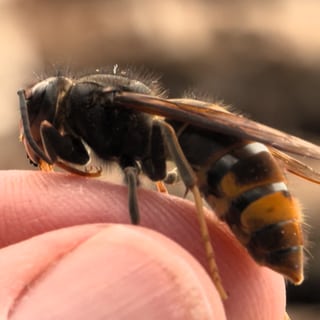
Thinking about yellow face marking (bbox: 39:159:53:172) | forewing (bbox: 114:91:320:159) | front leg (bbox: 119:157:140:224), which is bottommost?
yellow face marking (bbox: 39:159:53:172)

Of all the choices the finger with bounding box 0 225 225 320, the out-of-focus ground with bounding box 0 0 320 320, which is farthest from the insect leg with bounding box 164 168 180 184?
the out-of-focus ground with bounding box 0 0 320 320

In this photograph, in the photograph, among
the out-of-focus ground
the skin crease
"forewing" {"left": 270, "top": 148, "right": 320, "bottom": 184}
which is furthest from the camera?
the out-of-focus ground

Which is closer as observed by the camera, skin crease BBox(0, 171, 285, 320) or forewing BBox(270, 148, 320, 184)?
skin crease BBox(0, 171, 285, 320)

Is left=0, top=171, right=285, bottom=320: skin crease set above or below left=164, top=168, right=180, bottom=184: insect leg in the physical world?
above

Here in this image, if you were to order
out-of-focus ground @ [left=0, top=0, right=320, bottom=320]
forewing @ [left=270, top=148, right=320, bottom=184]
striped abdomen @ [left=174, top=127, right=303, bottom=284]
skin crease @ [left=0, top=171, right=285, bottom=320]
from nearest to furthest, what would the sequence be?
skin crease @ [left=0, top=171, right=285, bottom=320], striped abdomen @ [left=174, top=127, right=303, bottom=284], forewing @ [left=270, top=148, right=320, bottom=184], out-of-focus ground @ [left=0, top=0, right=320, bottom=320]

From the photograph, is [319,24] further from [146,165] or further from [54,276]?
[54,276]

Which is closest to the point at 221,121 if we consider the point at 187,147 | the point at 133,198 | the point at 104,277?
the point at 187,147

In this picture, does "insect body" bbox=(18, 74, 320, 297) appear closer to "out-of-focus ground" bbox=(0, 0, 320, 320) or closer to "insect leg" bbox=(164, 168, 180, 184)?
"insect leg" bbox=(164, 168, 180, 184)
